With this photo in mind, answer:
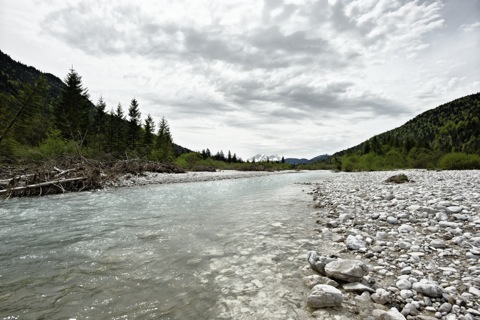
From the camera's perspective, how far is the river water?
3069mm

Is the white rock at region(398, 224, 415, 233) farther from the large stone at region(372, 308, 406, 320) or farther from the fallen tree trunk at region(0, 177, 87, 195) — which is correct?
the fallen tree trunk at region(0, 177, 87, 195)

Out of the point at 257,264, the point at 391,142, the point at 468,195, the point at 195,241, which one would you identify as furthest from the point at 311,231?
the point at 391,142

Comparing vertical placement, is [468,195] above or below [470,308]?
above

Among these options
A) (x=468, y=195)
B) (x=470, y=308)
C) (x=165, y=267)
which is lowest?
(x=165, y=267)

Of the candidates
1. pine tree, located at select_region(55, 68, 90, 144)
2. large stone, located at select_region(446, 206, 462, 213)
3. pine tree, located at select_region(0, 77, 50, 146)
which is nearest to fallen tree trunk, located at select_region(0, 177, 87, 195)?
pine tree, located at select_region(0, 77, 50, 146)

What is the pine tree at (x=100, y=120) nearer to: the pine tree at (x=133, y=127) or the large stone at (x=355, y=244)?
the pine tree at (x=133, y=127)

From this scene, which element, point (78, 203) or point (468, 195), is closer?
point (468, 195)

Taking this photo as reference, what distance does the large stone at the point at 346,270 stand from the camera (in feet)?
11.4

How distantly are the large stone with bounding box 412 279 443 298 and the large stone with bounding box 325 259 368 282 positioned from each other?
0.67 meters

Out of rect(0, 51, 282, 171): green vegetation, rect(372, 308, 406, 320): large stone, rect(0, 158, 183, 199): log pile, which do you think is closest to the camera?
rect(372, 308, 406, 320): large stone

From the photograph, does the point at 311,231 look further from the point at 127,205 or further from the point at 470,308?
the point at 127,205

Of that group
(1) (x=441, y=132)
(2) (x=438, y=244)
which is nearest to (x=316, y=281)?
(2) (x=438, y=244)

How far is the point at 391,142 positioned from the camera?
9256 cm

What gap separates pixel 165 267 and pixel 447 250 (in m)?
5.22
